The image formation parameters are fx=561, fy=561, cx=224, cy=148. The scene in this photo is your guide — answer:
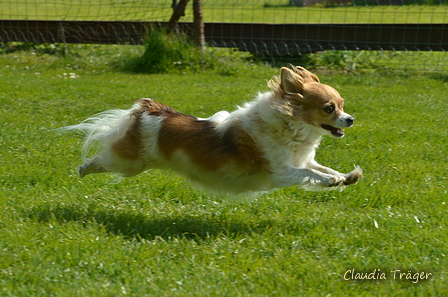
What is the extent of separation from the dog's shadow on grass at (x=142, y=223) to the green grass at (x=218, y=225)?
0.01 meters

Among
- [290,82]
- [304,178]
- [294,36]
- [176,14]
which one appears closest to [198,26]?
[176,14]

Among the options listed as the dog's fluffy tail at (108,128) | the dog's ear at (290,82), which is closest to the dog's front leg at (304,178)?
the dog's ear at (290,82)

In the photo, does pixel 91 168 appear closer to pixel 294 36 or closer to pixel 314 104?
pixel 314 104

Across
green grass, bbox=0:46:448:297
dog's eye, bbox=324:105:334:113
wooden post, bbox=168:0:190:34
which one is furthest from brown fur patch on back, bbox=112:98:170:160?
wooden post, bbox=168:0:190:34

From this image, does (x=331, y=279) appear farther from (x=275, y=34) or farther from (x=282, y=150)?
(x=275, y=34)

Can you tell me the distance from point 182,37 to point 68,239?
8360 millimetres

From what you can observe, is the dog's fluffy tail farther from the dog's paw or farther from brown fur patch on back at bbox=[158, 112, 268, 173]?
the dog's paw

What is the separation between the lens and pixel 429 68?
11664 millimetres

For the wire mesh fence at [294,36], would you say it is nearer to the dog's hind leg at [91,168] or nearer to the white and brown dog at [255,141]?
the white and brown dog at [255,141]

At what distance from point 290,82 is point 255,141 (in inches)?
22.4

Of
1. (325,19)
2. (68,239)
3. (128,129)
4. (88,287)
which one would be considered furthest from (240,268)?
(325,19)

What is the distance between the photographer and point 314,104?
4531 millimetres

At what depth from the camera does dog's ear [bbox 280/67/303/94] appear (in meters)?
4.57

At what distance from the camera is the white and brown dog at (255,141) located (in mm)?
4484
